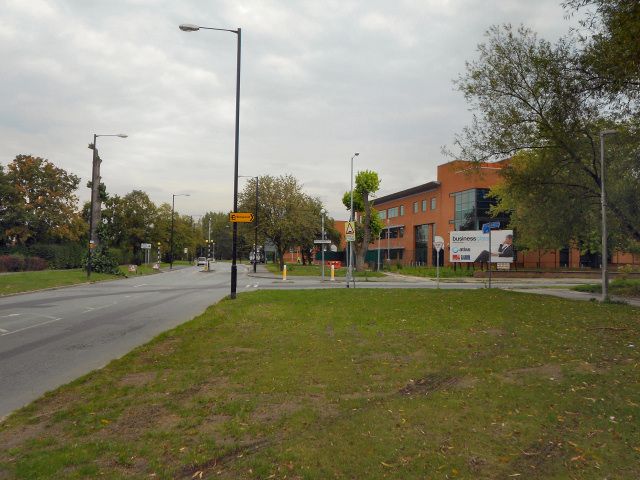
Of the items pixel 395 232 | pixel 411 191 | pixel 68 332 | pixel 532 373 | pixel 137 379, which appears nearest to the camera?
pixel 532 373

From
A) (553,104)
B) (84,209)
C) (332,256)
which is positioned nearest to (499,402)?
(553,104)

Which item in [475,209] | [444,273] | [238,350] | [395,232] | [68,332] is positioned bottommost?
[68,332]

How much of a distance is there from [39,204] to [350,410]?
49.8m

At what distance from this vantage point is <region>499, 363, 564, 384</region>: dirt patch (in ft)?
21.2

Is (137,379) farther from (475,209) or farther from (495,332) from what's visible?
(475,209)

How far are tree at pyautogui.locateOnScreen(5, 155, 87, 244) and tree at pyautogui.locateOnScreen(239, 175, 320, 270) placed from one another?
57.7 ft

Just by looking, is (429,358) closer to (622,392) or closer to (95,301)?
(622,392)

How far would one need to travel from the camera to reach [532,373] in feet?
22.2

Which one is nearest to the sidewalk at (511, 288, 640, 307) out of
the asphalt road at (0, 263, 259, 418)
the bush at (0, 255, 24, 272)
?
the asphalt road at (0, 263, 259, 418)

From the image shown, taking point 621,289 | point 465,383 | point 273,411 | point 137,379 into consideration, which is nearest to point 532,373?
point 465,383

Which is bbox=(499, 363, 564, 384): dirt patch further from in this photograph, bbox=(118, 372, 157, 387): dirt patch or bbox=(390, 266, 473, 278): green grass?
bbox=(390, 266, 473, 278): green grass

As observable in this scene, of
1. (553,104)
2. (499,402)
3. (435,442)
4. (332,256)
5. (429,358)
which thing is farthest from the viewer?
(332,256)

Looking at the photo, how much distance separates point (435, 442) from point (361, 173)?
45.1m

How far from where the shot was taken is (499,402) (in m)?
5.49
